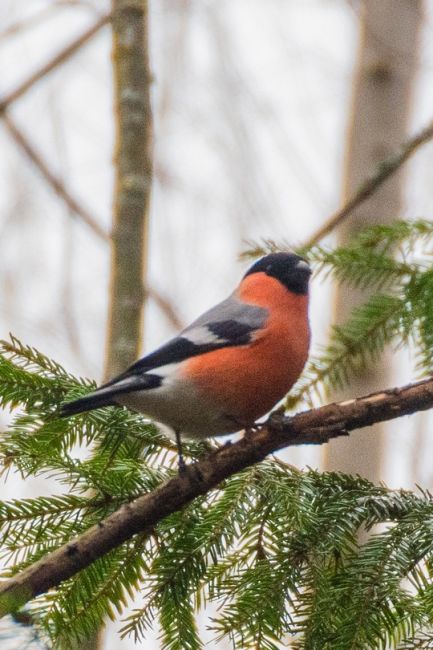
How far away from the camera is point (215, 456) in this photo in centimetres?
230

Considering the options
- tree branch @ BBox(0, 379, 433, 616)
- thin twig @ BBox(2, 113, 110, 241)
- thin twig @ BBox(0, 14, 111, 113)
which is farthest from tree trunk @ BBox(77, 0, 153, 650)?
tree branch @ BBox(0, 379, 433, 616)

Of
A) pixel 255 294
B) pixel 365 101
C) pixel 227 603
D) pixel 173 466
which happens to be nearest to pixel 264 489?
pixel 227 603

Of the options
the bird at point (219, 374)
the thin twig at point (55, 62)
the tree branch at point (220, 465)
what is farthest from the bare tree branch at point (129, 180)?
the tree branch at point (220, 465)

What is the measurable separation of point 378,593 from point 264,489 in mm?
419

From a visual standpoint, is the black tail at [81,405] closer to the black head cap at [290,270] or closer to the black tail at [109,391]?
the black tail at [109,391]

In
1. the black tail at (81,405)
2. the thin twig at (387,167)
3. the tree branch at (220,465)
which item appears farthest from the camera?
the thin twig at (387,167)

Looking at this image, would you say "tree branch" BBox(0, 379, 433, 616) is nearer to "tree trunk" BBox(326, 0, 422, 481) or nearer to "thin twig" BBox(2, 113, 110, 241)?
"tree trunk" BBox(326, 0, 422, 481)

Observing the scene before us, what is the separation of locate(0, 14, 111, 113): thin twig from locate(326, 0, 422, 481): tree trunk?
160 cm

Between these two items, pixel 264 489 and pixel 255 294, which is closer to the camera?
pixel 264 489

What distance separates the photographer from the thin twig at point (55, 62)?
4895 mm

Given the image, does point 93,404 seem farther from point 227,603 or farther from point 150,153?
point 150,153

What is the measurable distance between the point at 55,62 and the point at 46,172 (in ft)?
2.03

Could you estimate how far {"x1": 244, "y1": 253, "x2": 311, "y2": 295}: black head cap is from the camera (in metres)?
3.49

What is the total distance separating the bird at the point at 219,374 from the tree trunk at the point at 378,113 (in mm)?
1975
